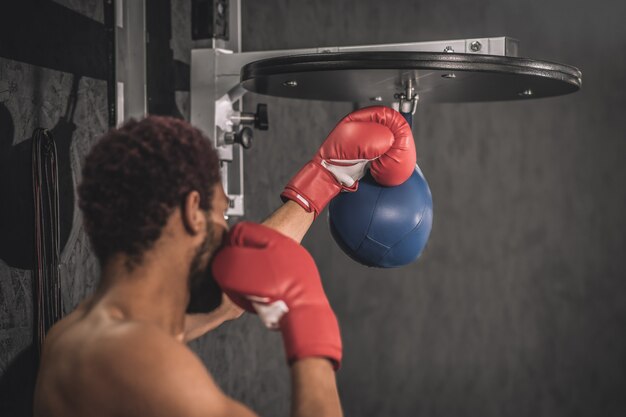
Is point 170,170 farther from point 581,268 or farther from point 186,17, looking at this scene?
point 581,268

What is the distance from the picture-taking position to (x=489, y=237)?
11.8 ft

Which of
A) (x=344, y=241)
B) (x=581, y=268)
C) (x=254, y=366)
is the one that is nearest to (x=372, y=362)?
(x=254, y=366)

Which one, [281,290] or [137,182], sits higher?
[137,182]

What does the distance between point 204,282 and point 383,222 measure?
1.84 feet

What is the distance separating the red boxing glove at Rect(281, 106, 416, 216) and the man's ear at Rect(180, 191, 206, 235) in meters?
0.55

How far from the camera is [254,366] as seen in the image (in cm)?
317

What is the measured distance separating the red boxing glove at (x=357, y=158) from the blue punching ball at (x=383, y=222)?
0.09ft

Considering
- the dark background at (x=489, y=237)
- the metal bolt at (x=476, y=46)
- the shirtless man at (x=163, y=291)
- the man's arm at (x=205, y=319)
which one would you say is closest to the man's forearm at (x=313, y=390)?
the shirtless man at (x=163, y=291)

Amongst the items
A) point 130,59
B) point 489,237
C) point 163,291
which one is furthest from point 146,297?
point 489,237

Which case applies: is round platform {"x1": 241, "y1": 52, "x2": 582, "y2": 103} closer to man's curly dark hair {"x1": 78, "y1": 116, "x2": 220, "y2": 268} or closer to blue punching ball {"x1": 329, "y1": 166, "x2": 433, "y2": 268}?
blue punching ball {"x1": 329, "y1": 166, "x2": 433, "y2": 268}

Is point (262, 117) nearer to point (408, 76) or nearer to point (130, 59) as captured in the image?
point (130, 59)

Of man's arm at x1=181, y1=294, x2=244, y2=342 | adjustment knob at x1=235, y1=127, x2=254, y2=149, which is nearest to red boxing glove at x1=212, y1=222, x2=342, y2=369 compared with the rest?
man's arm at x1=181, y1=294, x2=244, y2=342

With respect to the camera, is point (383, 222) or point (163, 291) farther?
point (383, 222)

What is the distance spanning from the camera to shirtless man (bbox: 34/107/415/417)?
105 cm
